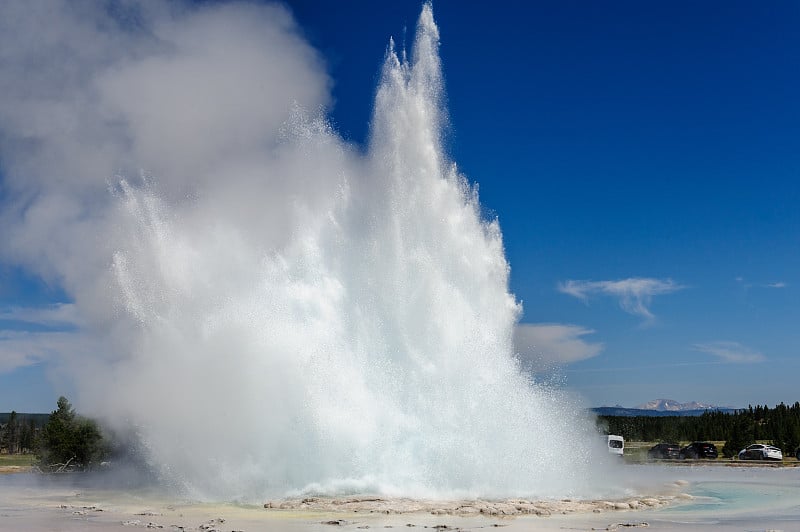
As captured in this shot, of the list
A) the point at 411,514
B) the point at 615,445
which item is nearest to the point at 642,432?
the point at 615,445

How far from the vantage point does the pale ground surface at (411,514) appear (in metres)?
17.8

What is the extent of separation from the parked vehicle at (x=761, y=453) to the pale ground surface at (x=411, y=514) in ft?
65.6

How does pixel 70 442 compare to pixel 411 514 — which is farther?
pixel 70 442

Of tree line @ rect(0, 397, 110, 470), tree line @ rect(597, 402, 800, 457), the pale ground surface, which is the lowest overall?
the pale ground surface

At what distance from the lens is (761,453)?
45.6 m

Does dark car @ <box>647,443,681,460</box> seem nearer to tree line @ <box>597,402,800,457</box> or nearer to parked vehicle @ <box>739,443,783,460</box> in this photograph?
parked vehicle @ <box>739,443,783,460</box>

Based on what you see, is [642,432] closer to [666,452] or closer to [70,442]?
[666,452]

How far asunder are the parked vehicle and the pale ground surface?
20005 mm

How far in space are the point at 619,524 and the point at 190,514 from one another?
11955 millimetres

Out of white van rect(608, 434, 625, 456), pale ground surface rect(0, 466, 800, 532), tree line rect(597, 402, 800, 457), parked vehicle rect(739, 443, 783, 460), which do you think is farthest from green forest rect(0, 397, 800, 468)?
pale ground surface rect(0, 466, 800, 532)

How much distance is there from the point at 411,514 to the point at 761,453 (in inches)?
1358

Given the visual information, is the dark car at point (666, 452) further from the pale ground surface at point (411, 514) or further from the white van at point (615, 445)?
the pale ground surface at point (411, 514)

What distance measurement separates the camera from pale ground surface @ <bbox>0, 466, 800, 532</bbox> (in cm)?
1783

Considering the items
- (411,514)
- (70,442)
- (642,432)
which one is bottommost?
(411,514)
